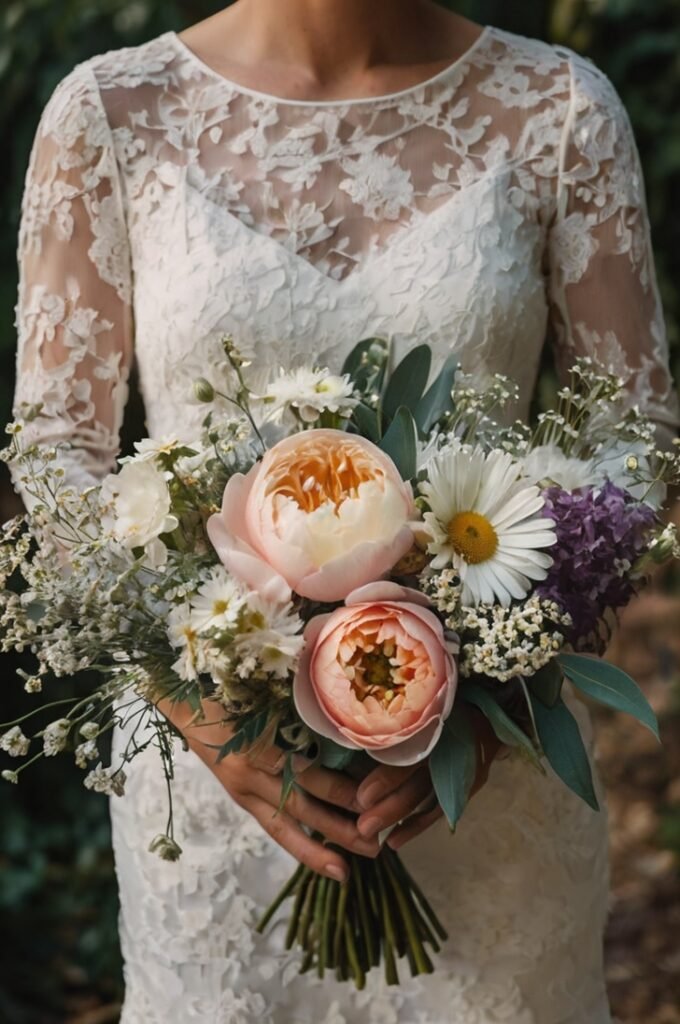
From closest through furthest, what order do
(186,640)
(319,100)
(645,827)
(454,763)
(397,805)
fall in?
1. (186,640)
2. (454,763)
3. (397,805)
4. (319,100)
5. (645,827)

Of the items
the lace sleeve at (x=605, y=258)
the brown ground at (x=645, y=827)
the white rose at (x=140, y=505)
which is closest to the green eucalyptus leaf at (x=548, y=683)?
the white rose at (x=140, y=505)

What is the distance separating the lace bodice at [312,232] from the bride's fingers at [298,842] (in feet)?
1.74

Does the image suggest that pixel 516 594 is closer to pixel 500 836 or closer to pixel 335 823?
pixel 335 823

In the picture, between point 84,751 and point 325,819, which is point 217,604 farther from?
point 325,819

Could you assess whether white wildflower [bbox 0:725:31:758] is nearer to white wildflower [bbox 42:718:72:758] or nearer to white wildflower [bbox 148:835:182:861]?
white wildflower [bbox 42:718:72:758]

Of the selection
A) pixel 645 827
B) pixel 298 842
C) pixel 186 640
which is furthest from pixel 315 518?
pixel 645 827

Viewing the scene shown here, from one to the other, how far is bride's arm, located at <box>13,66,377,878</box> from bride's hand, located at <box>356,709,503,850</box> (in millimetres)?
626

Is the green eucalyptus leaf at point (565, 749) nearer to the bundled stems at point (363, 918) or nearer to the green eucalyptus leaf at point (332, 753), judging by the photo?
the green eucalyptus leaf at point (332, 753)

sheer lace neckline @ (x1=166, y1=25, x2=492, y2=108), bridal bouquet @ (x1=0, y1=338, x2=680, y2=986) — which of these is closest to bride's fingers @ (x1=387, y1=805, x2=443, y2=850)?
bridal bouquet @ (x1=0, y1=338, x2=680, y2=986)

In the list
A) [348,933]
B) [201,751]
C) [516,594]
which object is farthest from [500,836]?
[516,594]

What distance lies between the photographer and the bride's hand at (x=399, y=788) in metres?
1.64

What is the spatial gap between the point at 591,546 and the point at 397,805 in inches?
15.4

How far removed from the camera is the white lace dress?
203cm

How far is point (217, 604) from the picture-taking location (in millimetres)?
1441
